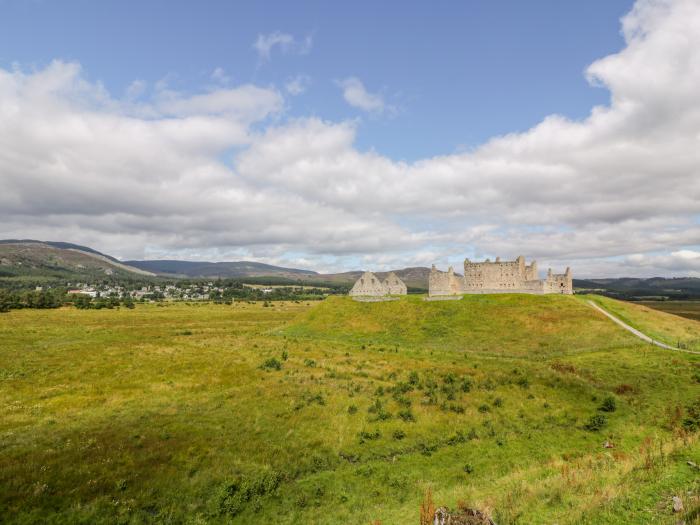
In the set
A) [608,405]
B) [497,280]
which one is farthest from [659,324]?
[608,405]

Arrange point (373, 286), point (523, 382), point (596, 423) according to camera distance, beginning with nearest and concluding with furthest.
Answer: point (596, 423) < point (523, 382) < point (373, 286)

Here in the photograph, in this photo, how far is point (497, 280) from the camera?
291 ft

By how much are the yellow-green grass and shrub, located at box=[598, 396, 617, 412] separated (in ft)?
89.4

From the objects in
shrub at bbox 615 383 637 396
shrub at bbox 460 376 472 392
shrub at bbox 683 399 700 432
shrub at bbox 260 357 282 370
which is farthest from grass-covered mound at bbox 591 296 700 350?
shrub at bbox 260 357 282 370

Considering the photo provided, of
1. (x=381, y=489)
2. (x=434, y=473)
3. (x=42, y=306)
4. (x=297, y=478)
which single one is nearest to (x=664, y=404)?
(x=434, y=473)

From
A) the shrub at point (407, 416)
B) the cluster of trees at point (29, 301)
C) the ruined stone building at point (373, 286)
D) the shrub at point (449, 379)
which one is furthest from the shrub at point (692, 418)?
the cluster of trees at point (29, 301)

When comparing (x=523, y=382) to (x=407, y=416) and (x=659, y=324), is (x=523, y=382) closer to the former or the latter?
(x=407, y=416)

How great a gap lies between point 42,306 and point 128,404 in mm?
135961

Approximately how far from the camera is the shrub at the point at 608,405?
89.4ft

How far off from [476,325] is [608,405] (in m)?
36.1

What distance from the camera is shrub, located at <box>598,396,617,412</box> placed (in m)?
27.2

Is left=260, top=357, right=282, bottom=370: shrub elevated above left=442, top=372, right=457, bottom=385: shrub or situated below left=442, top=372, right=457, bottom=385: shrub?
below

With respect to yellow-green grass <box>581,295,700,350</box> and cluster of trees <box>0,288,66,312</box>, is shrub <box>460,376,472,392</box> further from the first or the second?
cluster of trees <box>0,288,66,312</box>

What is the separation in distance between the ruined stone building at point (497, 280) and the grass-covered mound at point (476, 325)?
1084 centimetres
